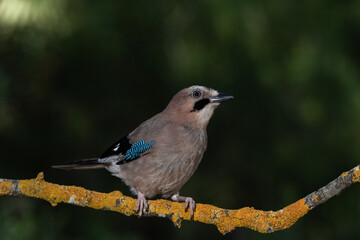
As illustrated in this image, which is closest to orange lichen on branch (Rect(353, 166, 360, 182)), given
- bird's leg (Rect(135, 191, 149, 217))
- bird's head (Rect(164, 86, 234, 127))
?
bird's leg (Rect(135, 191, 149, 217))

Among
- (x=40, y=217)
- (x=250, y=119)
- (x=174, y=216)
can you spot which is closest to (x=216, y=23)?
(x=250, y=119)

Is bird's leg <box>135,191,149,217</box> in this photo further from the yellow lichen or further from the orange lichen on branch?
the orange lichen on branch

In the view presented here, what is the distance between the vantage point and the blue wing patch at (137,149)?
344cm

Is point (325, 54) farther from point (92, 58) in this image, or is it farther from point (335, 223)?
point (92, 58)

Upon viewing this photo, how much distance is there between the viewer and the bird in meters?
3.35

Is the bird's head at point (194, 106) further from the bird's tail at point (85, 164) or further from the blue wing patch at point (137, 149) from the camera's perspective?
the bird's tail at point (85, 164)

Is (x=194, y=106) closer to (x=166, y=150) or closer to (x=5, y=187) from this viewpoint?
(x=166, y=150)

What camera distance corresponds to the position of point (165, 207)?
9.55 feet

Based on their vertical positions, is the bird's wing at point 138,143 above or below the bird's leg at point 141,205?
above

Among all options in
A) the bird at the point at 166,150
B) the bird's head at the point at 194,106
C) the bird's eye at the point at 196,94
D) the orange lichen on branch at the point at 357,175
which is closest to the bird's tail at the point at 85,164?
the bird at the point at 166,150

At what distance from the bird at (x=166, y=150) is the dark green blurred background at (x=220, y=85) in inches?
50.1

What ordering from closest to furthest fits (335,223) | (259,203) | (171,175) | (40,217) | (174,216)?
(174,216) → (171,175) → (40,217) → (335,223) → (259,203)

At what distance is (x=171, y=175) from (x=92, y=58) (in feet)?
Result: 6.80

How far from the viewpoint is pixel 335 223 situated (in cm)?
482
